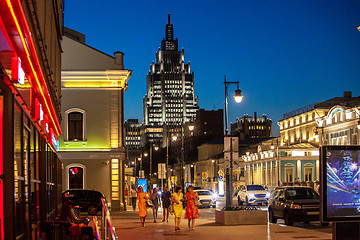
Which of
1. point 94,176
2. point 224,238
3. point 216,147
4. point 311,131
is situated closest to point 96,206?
point 94,176

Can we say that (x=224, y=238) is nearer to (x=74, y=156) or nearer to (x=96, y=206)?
(x=96, y=206)

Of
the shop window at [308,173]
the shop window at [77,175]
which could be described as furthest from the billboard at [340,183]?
the shop window at [308,173]

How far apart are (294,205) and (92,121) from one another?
21625 millimetres

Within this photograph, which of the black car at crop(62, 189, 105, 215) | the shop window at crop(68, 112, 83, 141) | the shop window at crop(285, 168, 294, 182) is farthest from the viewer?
the shop window at crop(285, 168, 294, 182)

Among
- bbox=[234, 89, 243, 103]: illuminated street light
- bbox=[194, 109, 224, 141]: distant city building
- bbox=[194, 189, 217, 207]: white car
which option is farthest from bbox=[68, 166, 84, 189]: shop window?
bbox=[194, 109, 224, 141]: distant city building

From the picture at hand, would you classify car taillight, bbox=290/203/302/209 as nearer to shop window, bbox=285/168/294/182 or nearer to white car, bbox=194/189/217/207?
white car, bbox=194/189/217/207

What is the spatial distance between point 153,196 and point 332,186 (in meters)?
20.6

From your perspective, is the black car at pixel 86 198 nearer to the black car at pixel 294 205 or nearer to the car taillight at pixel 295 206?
the black car at pixel 294 205

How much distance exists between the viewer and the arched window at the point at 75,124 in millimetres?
42719

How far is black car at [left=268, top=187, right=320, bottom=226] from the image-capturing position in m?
24.8

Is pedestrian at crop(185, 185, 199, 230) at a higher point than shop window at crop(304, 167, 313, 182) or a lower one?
higher

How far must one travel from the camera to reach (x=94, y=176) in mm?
42438

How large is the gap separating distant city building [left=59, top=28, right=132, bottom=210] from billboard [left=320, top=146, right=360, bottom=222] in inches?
1263

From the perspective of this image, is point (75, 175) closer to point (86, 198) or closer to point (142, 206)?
point (86, 198)
